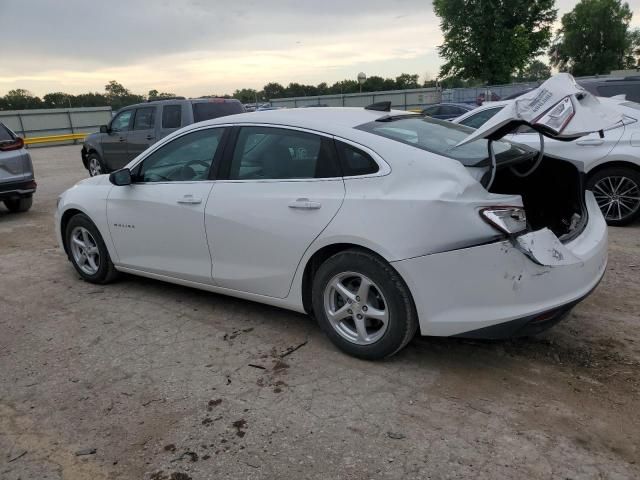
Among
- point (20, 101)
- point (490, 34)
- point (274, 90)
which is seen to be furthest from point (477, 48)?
point (20, 101)

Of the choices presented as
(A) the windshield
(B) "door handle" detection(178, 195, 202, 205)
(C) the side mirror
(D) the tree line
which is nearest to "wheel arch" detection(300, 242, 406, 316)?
(A) the windshield

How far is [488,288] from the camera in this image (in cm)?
289

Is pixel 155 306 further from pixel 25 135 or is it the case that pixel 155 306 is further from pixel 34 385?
pixel 25 135

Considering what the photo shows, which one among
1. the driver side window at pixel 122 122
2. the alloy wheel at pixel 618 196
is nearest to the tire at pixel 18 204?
the driver side window at pixel 122 122

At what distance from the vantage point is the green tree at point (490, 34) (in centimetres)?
4050

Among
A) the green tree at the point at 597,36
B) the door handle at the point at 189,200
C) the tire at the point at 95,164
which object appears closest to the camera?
the door handle at the point at 189,200

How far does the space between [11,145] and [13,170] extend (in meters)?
0.43

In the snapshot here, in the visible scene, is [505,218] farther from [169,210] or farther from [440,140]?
[169,210]

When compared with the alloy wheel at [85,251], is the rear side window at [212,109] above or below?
above

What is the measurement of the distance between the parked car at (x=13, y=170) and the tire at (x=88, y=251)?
4001mm

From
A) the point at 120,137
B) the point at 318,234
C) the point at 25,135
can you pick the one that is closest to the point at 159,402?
the point at 318,234

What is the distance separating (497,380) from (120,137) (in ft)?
34.9

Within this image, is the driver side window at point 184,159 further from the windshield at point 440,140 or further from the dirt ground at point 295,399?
the windshield at point 440,140

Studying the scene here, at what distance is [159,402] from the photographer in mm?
3088
